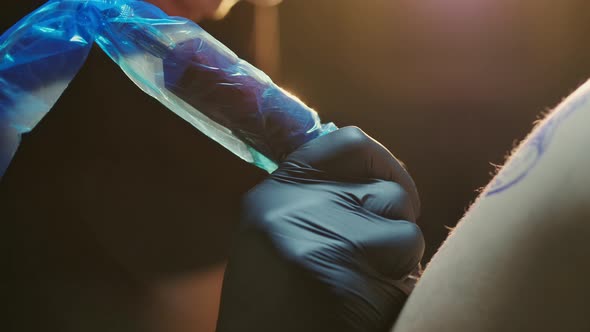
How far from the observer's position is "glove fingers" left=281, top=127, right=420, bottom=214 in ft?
2.45

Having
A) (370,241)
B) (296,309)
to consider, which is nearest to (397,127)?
(370,241)

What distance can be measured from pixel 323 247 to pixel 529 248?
0.93 feet

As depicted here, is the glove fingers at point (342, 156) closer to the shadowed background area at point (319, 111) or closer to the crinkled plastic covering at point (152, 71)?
the crinkled plastic covering at point (152, 71)

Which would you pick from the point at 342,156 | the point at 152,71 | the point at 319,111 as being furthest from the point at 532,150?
the point at 319,111

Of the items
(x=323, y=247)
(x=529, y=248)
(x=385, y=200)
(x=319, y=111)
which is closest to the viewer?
(x=529, y=248)

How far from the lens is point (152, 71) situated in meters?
0.78

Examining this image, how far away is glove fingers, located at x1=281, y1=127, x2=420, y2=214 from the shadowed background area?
59 cm

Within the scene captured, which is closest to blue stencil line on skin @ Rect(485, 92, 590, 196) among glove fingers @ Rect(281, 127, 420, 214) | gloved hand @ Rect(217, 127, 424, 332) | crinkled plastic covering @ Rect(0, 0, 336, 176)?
gloved hand @ Rect(217, 127, 424, 332)

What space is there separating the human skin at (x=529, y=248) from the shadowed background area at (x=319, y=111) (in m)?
0.93

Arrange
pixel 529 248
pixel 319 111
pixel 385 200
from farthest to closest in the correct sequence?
pixel 319 111 < pixel 385 200 < pixel 529 248

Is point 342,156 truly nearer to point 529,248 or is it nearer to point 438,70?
point 529,248

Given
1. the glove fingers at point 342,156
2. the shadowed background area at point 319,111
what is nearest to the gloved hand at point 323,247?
the glove fingers at point 342,156

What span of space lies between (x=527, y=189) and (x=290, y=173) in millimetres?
440

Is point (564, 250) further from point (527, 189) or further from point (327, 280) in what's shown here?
point (327, 280)
